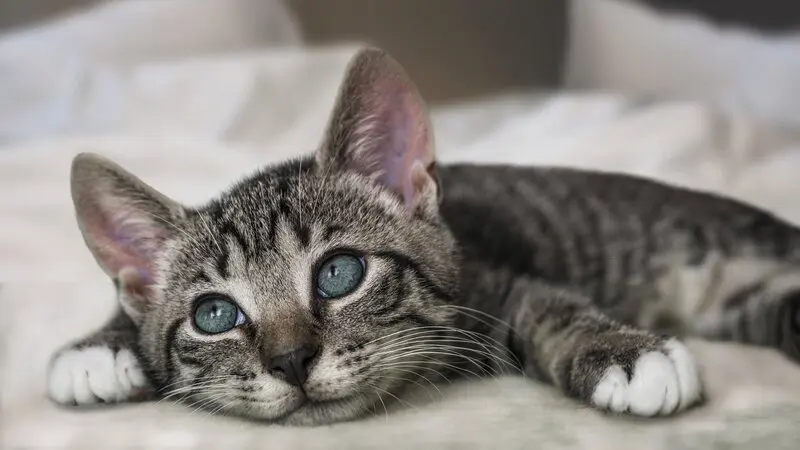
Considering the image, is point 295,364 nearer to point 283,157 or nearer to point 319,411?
point 319,411

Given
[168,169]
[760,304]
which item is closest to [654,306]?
[760,304]

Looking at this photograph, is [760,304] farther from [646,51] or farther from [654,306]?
[646,51]

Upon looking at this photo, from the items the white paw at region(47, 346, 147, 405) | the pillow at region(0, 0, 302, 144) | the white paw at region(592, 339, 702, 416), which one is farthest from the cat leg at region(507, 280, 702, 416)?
the pillow at region(0, 0, 302, 144)

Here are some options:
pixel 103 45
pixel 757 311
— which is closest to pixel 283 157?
pixel 757 311

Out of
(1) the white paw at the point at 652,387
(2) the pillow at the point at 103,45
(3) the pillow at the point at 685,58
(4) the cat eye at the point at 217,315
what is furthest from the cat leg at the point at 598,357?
(3) the pillow at the point at 685,58

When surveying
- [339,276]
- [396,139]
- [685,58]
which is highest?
[685,58]

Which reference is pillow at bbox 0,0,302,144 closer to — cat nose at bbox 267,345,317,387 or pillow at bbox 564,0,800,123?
pillow at bbox 564,0,800,123

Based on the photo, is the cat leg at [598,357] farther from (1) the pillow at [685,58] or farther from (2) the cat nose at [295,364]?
(1) the pillow at [685,58]
